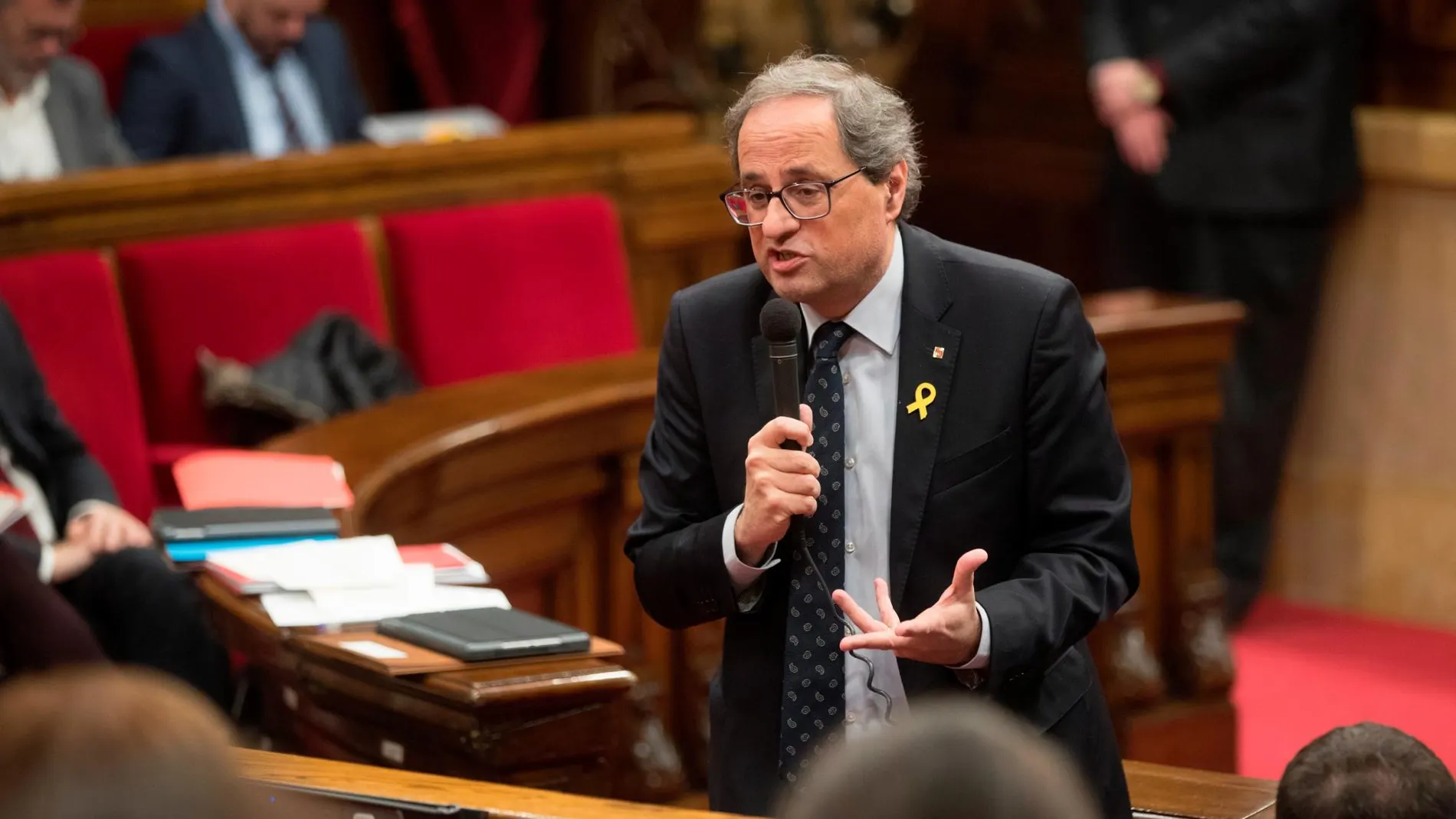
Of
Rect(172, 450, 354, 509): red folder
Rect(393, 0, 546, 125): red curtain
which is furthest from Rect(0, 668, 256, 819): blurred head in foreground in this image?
Rect(393, 0, 546, 125): red curtain

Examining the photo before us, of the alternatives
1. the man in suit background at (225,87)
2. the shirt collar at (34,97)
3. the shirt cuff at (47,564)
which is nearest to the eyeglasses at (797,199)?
the shirt cuff at (47,564)

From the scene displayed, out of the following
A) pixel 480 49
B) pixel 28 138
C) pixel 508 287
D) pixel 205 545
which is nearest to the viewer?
pixel 205 545

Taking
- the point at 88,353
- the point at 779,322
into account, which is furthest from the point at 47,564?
the point at 779,322

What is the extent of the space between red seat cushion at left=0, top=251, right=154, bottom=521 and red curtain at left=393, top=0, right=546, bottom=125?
285 centimetres

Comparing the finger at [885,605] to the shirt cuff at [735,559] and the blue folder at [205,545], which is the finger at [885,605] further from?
the blue folder at [205,545]

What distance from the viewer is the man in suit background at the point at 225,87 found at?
15.3ft

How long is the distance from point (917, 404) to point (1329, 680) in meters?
2.73

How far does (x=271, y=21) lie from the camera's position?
4680 millimetres

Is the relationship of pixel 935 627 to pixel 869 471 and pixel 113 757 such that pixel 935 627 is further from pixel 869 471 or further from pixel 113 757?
pixel 113 757

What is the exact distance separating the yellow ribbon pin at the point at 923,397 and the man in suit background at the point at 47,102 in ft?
8.20

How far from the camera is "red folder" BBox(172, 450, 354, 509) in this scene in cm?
288

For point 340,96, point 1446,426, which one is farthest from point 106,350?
point 1446,426

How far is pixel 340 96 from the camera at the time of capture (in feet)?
16.5

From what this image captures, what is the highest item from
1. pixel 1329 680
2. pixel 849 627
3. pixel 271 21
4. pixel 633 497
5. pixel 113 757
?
pixel 271 21
